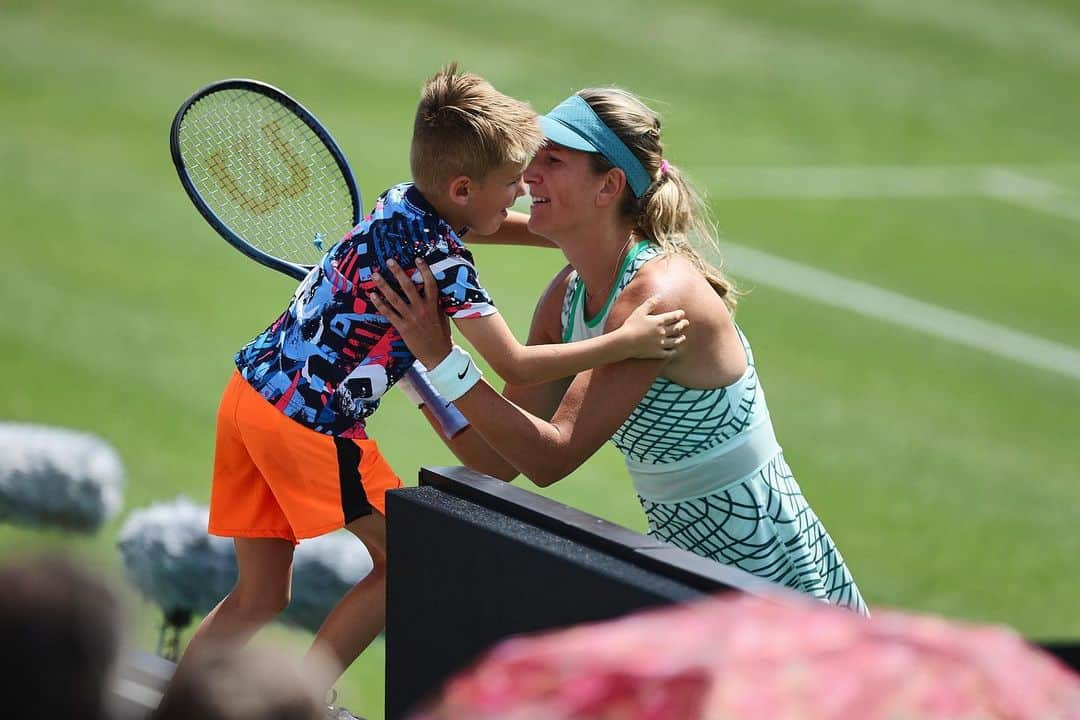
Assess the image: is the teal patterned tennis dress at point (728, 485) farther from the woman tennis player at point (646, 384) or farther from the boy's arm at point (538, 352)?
the boy's arm at point (538, 352)

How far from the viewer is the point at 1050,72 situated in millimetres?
14383

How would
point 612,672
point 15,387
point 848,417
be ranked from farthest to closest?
point 848,417 < point 15,387 < point 612,672

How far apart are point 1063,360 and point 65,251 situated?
5521 mm

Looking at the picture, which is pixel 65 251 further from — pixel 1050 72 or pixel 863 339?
pixel 1050 72

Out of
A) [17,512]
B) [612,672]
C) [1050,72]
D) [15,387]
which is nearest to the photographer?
[612,672]

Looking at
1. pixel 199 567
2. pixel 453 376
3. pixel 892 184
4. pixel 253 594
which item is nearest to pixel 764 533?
pixel 453 376

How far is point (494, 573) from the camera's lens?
10.9 ft

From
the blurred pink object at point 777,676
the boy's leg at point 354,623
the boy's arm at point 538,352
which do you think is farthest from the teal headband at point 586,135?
the blurred pink object at point 777,676

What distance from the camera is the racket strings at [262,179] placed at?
4699 millimetres

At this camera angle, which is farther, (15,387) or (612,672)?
(15,387)

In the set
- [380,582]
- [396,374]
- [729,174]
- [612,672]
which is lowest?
[729,174]

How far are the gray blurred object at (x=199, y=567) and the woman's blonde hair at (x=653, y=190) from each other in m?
1.99

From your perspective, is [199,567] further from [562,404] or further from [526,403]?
[562,404]

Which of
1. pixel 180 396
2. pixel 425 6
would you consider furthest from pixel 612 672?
pixel 425 6
